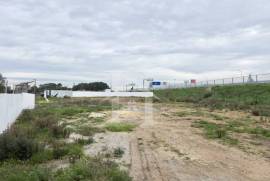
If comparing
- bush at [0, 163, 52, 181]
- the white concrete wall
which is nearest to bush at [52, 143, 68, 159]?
bush at [0, 163, 52, 181]

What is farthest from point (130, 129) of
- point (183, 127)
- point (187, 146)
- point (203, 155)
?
point (203, 155)

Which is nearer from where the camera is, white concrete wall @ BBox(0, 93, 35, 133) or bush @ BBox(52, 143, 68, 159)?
bush @ BBox(52, 143, 68, 159)

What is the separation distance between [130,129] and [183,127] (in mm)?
2634

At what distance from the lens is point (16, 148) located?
9.75 metres

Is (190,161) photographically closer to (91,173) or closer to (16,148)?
(91,173)

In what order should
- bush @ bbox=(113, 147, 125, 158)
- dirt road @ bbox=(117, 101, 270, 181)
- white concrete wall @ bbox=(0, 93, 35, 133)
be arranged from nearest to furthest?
dirt road @ bbox=(117, 101, 270, 181), bush @ bbox=(113, 147, 125, 158), white concrete wall @ bbox=(0, 93, 35, 133)

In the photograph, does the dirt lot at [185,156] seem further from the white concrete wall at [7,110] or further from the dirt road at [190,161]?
the white concrete wall at [7,110]

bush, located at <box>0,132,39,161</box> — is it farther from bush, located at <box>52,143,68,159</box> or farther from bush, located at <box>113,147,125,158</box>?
bush, located at <box>113,147,125,158</box>

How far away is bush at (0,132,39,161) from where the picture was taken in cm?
960

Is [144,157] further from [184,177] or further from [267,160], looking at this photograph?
[267,160]

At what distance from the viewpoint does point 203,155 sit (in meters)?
11.0

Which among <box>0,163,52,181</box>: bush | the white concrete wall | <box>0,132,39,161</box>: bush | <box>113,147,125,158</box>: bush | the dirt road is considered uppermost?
the white concrete wall

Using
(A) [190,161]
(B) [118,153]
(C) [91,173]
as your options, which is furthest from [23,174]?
(A) [190,161]

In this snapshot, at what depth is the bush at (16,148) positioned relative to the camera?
9602 mm
